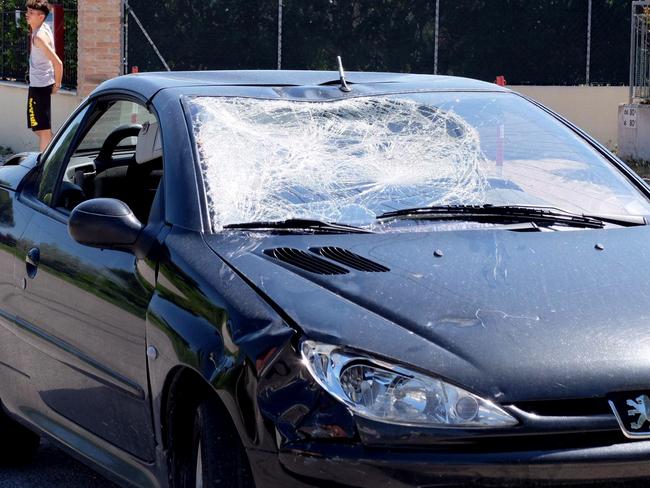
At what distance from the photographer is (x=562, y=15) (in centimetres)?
2145

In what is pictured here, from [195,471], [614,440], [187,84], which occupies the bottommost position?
[195,471]

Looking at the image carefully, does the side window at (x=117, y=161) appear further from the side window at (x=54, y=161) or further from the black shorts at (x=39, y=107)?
the black shorts at (x=39, y=107)

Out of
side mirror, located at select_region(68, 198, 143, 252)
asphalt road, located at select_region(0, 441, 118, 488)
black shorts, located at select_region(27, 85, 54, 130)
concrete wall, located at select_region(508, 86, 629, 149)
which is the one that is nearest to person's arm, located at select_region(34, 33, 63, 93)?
black shorts, located at select_region(27, 85, 54, 130)

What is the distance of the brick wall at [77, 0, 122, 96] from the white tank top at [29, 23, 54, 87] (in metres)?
6.14

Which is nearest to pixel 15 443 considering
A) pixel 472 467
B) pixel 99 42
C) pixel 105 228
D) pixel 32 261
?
pixel 32 261

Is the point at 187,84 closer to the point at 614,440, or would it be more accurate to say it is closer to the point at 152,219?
the point at 152,219

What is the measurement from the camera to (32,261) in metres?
4.96

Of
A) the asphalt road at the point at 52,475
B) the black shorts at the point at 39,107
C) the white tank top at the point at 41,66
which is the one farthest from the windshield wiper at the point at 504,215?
the black shorts at the point at 39,107

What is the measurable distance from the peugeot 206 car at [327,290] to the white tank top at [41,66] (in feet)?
29.1

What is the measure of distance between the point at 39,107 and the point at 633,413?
Result: 1227 cm

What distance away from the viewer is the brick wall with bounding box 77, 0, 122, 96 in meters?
Result: 20.9

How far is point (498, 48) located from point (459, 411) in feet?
61.2

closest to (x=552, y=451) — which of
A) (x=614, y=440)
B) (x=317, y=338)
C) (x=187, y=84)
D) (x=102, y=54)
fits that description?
(x=614, y=440)

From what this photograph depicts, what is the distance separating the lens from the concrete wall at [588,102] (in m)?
21.0
